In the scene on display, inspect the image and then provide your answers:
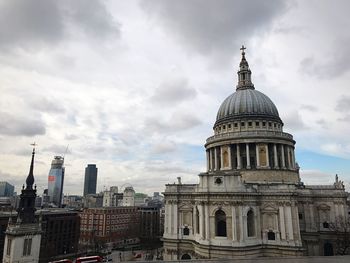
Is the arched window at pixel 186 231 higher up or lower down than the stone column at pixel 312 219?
lower down

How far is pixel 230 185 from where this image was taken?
49188mm

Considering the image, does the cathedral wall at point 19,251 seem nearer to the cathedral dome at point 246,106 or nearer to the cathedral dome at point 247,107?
the cathedral dome at point 246,106

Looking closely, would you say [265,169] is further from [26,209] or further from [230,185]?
[26,209]

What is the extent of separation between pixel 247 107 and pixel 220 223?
29810mm

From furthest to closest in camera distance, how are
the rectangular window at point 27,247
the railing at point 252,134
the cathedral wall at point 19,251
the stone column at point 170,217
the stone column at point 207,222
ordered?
the railing at point 252,134 < the stone column at point 170,217 < the stone column at point 207,222 < the rectangular window at point 27,247 < the cathedral wall at point 19,251

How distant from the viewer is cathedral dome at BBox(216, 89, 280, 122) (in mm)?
66875

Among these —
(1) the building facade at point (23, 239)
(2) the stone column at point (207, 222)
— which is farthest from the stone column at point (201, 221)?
(1) the building facade at point (23, 239)

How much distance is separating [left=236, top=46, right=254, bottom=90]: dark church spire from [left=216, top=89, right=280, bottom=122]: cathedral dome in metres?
2.85

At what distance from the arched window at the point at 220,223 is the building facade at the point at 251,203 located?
0.52ft

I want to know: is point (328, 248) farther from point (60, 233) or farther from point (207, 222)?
point (60, 233)

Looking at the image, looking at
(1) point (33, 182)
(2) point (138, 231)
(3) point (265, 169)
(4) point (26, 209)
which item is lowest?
(2) point (138, 231)

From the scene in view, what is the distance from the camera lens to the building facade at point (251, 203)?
156ft

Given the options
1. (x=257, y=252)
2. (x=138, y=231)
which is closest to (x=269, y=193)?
(x=257, y=252)

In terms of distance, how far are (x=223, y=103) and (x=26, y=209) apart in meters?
55.3
